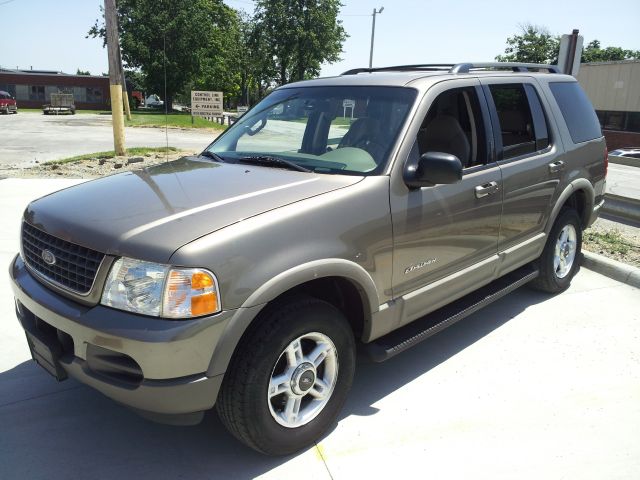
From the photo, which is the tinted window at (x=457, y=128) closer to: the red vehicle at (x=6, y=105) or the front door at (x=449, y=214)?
the front door at (x=449, y=214)

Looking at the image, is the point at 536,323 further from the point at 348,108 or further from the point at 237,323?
the point at 237,323

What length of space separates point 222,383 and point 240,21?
73334mm

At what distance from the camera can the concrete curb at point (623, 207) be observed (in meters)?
6.36

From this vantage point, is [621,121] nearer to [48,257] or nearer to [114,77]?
[114,77]

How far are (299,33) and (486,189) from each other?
167ft

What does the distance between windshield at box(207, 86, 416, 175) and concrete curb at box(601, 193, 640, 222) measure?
171 inches

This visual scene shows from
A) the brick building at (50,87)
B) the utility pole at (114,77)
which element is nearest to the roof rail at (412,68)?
the utility pole at (114,77)

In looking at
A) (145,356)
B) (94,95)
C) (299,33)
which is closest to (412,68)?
(145,356)

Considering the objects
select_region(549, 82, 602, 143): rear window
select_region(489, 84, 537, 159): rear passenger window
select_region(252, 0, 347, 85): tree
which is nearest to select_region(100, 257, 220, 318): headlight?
select_region(489, 84, 537, 159): rear passenger window

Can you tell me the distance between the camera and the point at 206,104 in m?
16.4

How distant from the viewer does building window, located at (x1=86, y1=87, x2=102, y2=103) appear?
192 ft

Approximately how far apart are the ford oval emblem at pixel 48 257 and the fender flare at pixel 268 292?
987 millimetres

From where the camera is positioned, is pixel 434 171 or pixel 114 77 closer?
pixel 434 171

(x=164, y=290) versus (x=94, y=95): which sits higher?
(x=94, y=95)
